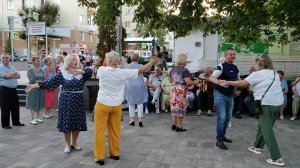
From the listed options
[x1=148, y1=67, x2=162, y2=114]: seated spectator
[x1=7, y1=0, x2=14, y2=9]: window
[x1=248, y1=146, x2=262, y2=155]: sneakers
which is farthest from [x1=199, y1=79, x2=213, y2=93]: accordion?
[x1=7, y1=0, x2=14, y2=9]: window

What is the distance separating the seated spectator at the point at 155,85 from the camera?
35.8 ft

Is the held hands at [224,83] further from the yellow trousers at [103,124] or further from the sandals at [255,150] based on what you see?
the yellow trousers at [103,124]

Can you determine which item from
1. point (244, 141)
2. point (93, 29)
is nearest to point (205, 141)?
point (244, 141)

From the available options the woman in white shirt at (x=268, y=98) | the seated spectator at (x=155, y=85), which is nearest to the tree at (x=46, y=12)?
the seated spectator at (x=155, y=85)

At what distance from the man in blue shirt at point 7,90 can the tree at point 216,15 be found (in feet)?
7.92

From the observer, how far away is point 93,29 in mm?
60250

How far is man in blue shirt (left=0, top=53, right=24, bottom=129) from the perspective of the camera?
841 centimetres

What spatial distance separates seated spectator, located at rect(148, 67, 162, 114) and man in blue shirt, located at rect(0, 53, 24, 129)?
4.14 meters

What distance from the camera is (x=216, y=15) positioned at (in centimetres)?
902

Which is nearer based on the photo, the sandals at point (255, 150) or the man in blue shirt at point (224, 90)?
the sandals at point (255, 150)

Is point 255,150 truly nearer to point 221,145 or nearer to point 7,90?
point 221,145

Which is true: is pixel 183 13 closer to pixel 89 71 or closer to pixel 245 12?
pixel 245 12

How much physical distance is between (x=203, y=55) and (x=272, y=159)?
36.6 feet

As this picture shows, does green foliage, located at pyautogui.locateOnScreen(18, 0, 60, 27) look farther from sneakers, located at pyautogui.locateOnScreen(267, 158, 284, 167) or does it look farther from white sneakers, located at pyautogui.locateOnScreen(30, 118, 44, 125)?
sneakers, located at pyautogui.locateOnScreen(267, 158, 284, 167)
